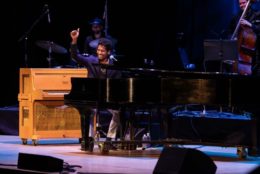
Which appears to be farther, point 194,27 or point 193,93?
point 194,27

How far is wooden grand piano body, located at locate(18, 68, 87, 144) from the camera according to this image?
33.8 feet

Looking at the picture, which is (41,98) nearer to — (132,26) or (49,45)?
(49,45)

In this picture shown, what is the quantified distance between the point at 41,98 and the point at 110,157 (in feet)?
6.56

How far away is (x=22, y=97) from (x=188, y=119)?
8.52 feet

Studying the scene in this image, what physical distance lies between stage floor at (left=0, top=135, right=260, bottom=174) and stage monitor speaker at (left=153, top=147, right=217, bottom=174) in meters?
1.60

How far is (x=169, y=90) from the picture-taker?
847cm

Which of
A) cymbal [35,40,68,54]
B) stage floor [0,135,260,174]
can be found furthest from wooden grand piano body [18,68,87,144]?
cymbal [35,40,68,54]

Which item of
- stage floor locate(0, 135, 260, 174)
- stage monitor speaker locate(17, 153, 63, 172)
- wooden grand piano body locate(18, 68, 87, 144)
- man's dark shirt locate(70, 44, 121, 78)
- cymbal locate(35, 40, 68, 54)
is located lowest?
stage floor locate(0, 135, 260, 174)

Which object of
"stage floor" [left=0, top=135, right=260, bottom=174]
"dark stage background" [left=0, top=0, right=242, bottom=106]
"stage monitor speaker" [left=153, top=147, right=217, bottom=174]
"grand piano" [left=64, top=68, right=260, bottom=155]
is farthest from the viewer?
"dark stage background" [left=0, top=0, right=242, bottom=106]

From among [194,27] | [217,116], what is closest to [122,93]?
[217,116]

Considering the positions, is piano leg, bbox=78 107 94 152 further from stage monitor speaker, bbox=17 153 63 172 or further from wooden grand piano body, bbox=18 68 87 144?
stage monitor speaker, bbox=17 153 63 172

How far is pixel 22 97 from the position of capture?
10.4m

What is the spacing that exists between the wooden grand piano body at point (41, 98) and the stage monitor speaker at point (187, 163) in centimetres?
490

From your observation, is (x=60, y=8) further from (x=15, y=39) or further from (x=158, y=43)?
(x=158, y=43)
